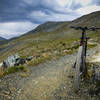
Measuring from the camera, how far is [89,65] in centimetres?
861

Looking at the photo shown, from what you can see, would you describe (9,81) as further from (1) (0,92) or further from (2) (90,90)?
(2) (90,90)

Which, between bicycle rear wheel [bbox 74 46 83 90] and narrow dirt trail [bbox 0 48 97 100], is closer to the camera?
bicycle rear wheel [bbox 74 46 83 90]

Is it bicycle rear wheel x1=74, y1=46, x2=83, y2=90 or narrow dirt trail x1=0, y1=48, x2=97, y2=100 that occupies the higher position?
bicycle rear wheel x1=74, y1=46, x2=83, y2=90

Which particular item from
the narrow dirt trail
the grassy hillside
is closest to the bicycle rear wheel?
the narrow dirt trail

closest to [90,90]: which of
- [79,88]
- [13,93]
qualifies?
[79,88]

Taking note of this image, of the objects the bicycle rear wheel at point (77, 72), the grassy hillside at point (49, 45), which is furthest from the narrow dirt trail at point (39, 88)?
the grassy hillside at point (49, 45)

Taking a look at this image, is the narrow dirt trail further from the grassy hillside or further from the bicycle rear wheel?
the grassy hillside

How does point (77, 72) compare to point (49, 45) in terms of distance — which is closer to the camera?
point (77, 72)

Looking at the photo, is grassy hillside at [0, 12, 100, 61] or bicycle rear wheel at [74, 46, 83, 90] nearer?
bicycle rear wheel at [74, 46, 83, 90]

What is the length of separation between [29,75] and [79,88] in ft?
16.4

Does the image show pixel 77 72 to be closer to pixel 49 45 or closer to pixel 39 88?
pixel 39 88

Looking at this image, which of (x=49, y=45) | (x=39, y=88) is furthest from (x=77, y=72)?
(x=49, y=45)

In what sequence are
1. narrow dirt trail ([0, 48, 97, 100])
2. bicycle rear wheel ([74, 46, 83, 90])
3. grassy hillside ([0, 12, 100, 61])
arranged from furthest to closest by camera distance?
1. grassy hillside ([0, 12, 100, 61])
2. narrow dirt trail ([0, 48, 97, 100])
3. bicycle rear wheel ([74, 46, 83, 90])

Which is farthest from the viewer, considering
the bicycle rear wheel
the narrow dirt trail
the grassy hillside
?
the grassy hillside
